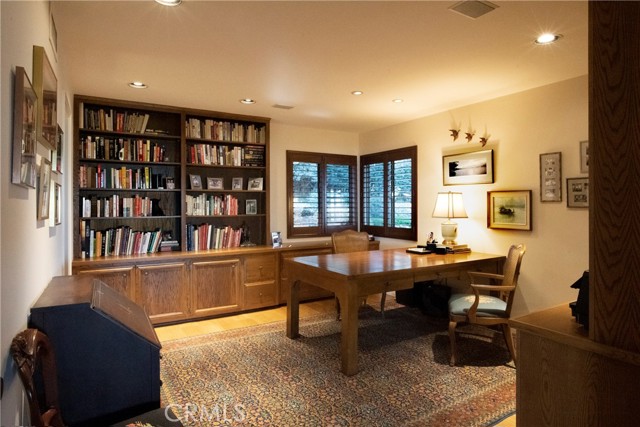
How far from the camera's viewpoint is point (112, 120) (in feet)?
13.1

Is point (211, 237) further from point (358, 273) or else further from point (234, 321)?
point (358, 273)

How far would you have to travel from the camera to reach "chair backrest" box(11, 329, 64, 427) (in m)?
1.18

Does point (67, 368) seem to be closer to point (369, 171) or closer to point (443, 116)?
point (443, 116)

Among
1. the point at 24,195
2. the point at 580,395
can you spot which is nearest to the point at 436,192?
the point at 580,395

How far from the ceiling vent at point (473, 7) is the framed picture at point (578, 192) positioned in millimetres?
1844

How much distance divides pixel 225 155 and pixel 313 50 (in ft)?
7.41

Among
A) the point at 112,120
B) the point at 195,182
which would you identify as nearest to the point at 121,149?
the point at 112,120

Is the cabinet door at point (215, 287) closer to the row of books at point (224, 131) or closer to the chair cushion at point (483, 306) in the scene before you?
the row of books at point (224, 131)

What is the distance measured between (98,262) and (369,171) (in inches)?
143

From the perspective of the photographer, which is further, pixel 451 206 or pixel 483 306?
pixel 451 206

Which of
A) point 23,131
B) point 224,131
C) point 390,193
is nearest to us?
point 23,131

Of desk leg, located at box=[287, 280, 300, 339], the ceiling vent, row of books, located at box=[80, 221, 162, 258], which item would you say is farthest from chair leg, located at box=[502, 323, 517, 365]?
row of books, located at box=[80, 221, 162, 258]

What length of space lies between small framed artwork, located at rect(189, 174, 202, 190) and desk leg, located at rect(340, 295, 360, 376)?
8.22 feet

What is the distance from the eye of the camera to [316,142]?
5.45 m
